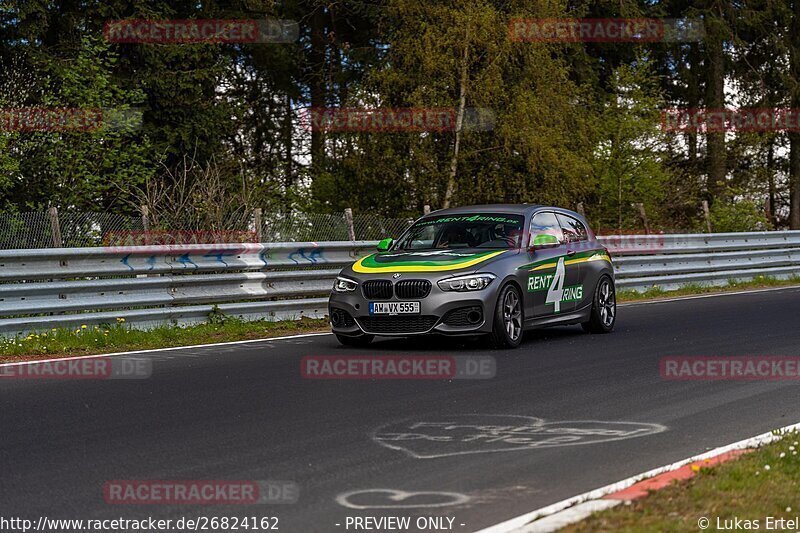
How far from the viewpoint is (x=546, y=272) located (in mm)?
13320

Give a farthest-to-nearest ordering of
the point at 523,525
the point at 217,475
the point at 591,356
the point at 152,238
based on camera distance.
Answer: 1. the point at 152,238
2. the point at 591,356
3. the point at 217,475
4. the point at 523,525

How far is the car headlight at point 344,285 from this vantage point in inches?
495

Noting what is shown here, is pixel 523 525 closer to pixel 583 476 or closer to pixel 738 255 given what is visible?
pixel 583 476

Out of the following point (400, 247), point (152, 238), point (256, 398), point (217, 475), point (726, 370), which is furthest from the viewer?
point (152, 238)

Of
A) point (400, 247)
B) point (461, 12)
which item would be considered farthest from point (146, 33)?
point (400, 247)

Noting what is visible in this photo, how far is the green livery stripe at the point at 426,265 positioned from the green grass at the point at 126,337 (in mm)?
2225

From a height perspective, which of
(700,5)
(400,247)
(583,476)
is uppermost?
(700,5)

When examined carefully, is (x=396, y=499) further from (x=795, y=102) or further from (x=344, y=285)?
(x=795, y=102)

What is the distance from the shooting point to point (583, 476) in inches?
→ 250

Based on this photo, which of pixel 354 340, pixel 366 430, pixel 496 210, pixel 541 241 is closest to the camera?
pixel 366 430

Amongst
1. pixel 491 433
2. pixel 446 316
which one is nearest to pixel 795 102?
pixel 446 316

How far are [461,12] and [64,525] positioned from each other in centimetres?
2665

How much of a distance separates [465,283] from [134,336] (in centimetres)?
379

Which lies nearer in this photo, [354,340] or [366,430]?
[366,430]
